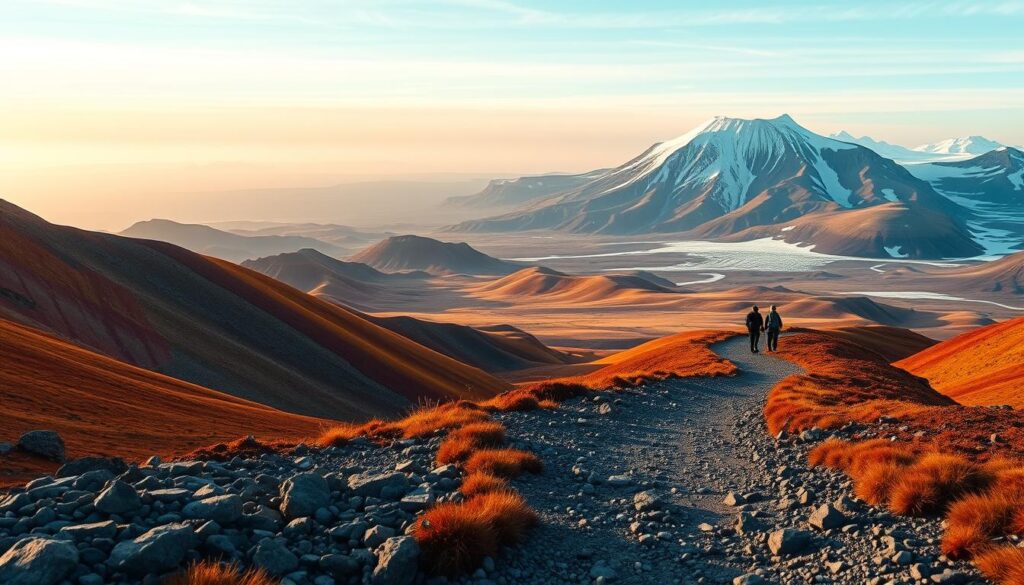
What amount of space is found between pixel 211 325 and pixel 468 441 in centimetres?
4994

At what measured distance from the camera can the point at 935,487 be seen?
11.6 meters

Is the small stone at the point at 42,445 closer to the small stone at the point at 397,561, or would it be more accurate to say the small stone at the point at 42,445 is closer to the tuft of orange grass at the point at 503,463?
the tuft of orange grass at the point at 503,463

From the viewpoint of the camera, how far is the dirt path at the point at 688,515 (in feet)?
33.4

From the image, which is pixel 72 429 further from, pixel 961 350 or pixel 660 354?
pixel 961 350

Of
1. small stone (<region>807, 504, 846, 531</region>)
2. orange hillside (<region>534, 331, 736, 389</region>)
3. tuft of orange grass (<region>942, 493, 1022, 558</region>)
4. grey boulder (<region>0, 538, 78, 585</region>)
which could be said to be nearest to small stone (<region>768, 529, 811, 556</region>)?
small stone (<region>807, 504, 846, 531</region>)

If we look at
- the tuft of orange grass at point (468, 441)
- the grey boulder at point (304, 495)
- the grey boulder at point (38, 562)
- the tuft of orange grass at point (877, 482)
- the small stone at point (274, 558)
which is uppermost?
the grey boulder at point (38, 562)

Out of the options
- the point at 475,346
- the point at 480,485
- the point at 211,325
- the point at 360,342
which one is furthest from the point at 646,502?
the point at 475,346

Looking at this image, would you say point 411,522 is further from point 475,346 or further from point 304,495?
point 475,346

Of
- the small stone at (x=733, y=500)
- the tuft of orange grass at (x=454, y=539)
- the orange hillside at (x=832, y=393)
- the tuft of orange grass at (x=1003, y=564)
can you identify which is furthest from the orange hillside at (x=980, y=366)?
the tuft of orange grass at (x=454, y=539)

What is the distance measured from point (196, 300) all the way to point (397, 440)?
53.2m

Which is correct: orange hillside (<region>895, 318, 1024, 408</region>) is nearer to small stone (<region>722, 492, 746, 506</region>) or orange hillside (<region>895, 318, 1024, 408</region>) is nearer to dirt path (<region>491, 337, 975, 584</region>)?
dirt path (<region>491, 337, 975, 584</region>)

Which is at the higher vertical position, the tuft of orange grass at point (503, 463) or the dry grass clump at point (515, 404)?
the tuft of orange grass at point (503, 463)

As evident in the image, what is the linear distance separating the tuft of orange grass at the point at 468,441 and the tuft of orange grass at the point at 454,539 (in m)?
3.87

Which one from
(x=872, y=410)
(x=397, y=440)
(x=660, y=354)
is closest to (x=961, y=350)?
(x=660, y=354)
